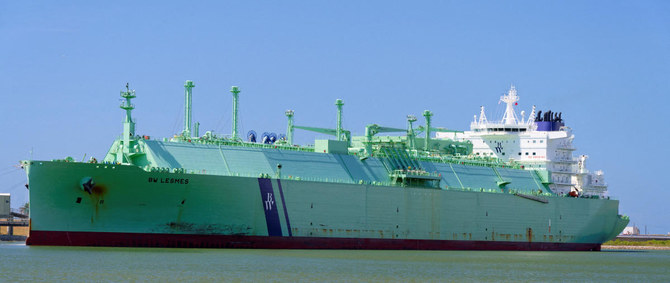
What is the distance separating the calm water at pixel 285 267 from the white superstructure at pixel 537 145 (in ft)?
67.1

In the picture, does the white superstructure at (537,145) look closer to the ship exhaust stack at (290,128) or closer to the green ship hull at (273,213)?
the green ship hull at (273,213)

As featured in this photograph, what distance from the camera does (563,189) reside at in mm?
73375

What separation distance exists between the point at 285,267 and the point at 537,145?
36444 mm

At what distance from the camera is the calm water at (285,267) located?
117 ft

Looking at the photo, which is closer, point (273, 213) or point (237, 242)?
point (237, 242)

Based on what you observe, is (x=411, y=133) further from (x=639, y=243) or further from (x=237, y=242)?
(x=639, y=243)

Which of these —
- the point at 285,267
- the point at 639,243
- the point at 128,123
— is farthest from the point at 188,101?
the point at 639,243

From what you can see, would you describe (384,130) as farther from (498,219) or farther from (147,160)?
(147,160)

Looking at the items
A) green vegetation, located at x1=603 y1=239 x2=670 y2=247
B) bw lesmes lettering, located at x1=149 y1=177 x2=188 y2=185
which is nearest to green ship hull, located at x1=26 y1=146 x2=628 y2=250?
bw lesmes lettering, located at x1=149 y1=177 x2=188 y2=185

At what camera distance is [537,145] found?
7238 cm

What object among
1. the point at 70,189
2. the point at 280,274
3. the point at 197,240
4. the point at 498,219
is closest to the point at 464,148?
the point at 498,219

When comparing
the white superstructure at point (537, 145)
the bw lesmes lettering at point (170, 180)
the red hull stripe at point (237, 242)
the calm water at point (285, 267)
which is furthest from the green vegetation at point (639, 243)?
the bw lesmes lettering at point (170, 180)

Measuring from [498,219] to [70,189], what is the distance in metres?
28.1

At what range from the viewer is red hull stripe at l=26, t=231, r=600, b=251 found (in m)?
48.7
